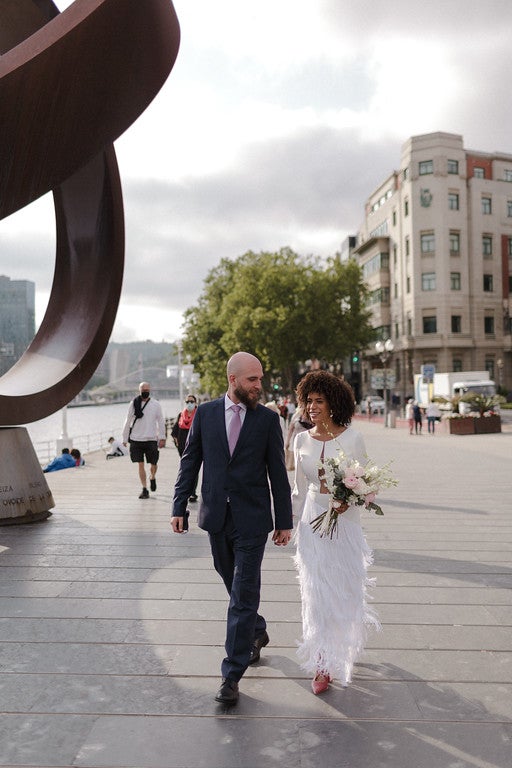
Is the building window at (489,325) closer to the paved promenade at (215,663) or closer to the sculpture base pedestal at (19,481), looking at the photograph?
the paved promenade at (215,663)

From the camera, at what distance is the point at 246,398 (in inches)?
159

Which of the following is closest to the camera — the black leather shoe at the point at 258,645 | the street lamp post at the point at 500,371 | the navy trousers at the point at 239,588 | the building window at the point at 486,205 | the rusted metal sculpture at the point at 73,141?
the navy trousers at the point at 239,588

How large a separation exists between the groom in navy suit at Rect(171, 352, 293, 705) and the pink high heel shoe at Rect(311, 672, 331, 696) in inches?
15.2

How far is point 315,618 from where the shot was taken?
4.09m

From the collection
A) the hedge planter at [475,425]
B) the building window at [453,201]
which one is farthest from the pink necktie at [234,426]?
the building window at [453,201]

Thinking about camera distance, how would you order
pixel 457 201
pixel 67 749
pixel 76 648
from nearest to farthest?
pixel 67 749
pixel 76 648
pixel 457 201

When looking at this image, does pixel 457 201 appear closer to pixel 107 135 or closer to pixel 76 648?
pixel 107 135

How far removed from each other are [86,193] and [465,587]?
7088mm

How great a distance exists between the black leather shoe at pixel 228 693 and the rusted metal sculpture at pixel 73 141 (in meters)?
5.40

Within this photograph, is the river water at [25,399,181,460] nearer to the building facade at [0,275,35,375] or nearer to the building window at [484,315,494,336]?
the building facade at [0,275,35,375]

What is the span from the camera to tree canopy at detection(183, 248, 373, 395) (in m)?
49.1

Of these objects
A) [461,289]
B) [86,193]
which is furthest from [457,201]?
[86,193]

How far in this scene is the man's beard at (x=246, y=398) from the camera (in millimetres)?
4027

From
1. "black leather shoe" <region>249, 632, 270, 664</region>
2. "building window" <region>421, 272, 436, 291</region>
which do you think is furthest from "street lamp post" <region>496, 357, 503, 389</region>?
"black leather shoe" <region>249, 632, 270, 664</region>
